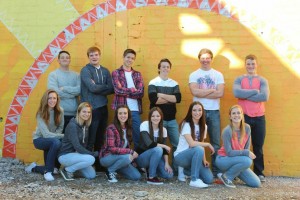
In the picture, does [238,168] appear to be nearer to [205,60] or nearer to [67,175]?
[205,60]

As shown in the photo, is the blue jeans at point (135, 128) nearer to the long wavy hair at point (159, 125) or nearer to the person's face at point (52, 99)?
the long wavy hair at point (159, 125)

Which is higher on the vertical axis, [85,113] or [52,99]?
[52,99]

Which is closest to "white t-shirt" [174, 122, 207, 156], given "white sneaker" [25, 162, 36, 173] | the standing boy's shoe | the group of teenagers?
the group of teenagers

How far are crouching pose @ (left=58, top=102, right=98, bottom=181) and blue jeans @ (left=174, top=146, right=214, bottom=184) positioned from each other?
124cm

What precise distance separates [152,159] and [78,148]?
3.46 ft

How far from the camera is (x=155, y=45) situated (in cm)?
660

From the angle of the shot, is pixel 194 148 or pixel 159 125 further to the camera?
pixel 159 125

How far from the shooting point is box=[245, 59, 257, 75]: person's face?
604cm

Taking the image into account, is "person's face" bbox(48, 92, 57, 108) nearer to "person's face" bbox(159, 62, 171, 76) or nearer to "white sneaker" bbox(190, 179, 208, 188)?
"person's face" bbox(159, 62, 171, 76)

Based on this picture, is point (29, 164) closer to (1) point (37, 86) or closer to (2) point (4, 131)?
(2) point (4, 131)

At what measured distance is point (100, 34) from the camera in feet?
21.9

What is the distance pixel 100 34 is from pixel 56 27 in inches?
29.4

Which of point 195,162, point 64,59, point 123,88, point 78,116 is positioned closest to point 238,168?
point 195,162

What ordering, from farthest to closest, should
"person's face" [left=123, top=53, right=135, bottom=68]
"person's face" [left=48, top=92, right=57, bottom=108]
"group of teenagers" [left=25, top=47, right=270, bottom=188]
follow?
"person's face" [left=123, top=53, right=135, bottom=68]
"person's face" [left=48, top=92, right=57, bottom=108]
"group of teenagers" [left=25, top=47, right=270, bottom=188]
